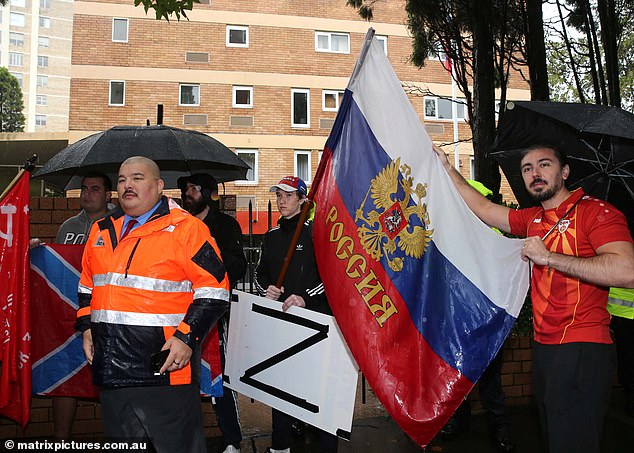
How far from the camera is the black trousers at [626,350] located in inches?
222

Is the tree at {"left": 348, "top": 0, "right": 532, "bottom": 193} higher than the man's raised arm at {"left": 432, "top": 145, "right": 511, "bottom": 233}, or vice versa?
the tree at {"left": 348, "top": 0, "right": 532, "bottom": 193}

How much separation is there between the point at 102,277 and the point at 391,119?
1841 mm

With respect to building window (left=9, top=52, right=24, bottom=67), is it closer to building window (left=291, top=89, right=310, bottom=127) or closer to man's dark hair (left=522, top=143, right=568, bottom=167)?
building window (left=291, top=89, right=310, bottom=127)

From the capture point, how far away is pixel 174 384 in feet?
9.71

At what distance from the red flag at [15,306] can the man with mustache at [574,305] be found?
327 centimetres

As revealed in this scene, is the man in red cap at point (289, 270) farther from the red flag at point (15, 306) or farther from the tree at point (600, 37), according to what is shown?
the tree at point (600, 37)

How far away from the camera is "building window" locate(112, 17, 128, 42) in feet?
74.3

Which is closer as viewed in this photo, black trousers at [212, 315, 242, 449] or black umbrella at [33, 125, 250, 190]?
black trousers at [212, 315, 242, 449]

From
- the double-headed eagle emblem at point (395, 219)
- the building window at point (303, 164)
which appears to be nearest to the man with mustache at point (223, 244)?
the double-headed eagle emblem at point (395, 219)

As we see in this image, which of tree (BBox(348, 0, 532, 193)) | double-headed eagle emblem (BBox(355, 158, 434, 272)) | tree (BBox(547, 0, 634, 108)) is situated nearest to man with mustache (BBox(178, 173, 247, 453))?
double-headed eagle emblem (BBox(355, 158, 434, 272))

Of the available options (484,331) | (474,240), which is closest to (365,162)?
(474,240)

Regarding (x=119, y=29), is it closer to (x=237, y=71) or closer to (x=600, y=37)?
(x=237, y=71)

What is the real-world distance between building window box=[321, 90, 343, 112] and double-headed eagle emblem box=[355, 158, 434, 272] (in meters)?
21.1

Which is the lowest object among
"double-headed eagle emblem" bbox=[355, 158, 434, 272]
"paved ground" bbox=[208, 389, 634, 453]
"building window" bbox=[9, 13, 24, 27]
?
"paved ground" bbox=[208, 389, 634, 453]
